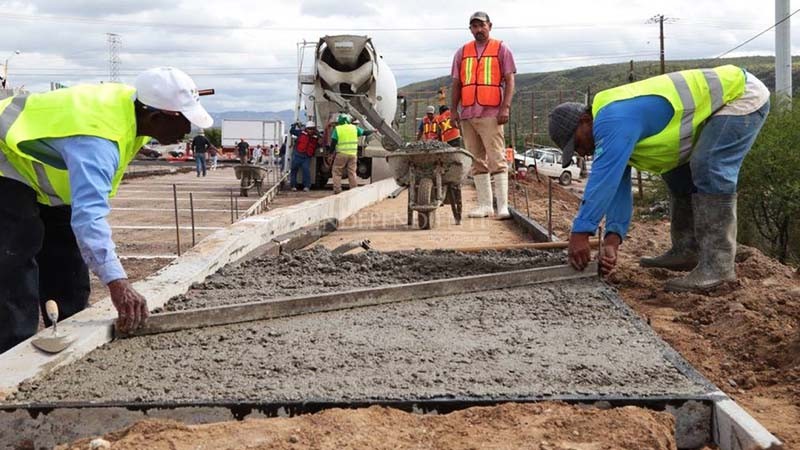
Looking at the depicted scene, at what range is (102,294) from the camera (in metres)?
5.96

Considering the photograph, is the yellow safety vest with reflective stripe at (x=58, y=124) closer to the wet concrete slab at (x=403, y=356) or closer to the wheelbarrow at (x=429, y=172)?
the wet concrete slab at (x=403, y=356)

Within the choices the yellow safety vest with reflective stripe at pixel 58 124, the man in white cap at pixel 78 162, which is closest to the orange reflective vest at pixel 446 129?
the man in white cap at pixel 78 162

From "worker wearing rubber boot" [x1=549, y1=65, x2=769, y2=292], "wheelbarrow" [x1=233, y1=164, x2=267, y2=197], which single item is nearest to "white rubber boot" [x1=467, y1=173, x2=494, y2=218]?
"worker wearing rubber boot" [x1=549, y1=65, x2=769, y2=292]

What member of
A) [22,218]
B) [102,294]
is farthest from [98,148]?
[102,294]

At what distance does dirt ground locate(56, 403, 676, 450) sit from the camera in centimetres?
232

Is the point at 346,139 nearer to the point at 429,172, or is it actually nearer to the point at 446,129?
the point at 446,129

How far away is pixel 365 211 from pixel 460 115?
358 centimetres

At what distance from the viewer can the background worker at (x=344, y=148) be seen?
14.0 m

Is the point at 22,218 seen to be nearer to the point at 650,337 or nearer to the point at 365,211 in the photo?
the point at 650,337

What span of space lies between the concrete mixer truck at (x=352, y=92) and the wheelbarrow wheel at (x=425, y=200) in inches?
260

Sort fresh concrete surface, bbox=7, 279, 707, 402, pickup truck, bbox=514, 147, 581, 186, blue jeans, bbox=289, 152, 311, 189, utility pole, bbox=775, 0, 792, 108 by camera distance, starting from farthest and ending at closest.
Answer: pickup truck, bbox=514, 147, 581, 186, utility pole, bbox=775, 0, 792, 108, blue jeans, bbox=289, 152, 311, 189, fresh concrete surface, bbox=7, 279, 707, 402

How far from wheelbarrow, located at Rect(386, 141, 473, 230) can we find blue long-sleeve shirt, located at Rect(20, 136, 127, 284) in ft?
16.5

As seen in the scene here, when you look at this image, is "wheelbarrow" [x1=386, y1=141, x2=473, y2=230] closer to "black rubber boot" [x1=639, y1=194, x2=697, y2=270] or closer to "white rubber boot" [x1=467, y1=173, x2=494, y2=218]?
"white rubber boot" [x1=467, y1=173, x2=494, y2=218]

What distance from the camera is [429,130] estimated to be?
15.1m
